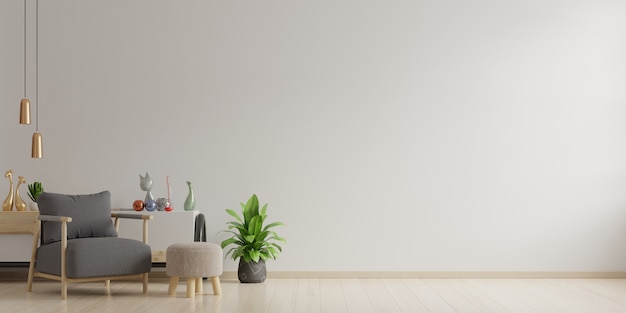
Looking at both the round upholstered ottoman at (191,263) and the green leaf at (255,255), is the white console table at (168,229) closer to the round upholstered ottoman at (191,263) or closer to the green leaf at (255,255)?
the green leaf at (255,255)

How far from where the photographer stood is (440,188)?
7.27 meters

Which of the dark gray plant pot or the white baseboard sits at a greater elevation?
the dark gray plant pot

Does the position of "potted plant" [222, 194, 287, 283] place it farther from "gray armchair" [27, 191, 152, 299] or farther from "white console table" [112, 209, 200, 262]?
"gray armchair" [27, 191, 152, 299]

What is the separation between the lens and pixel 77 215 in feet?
20.2

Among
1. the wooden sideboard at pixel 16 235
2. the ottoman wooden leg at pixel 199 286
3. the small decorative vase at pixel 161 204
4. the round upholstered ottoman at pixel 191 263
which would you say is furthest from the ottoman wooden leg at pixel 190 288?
the wooden sideboard at pixel 16 235

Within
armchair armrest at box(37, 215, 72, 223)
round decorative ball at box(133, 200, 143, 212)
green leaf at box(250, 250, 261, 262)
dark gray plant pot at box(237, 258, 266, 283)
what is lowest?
dark gray plant pot at box(237, 258, 266, 283)

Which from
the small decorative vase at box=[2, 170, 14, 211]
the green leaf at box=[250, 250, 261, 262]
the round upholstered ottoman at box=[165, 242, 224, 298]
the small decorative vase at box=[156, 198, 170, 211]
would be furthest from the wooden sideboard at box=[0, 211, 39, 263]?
the green leaf at box=[250, 250, 261, 262]

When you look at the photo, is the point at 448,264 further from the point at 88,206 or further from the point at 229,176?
the point at 88,206

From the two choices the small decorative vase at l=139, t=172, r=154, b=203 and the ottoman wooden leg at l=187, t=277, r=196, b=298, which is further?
the small decorative vase at l=139, t=172, r=154, b=203

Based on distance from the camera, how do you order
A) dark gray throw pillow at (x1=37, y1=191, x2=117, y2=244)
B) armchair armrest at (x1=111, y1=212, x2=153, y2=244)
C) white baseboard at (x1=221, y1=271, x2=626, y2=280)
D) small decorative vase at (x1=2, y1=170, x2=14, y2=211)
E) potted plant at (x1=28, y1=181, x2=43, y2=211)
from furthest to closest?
white baseboard at (x1=221, y1=271, x2=626, y2=280), potted plant at (x1=28, y1=181, x2=43, y2=211), small decorative vase at (x1=2, y1=170, x2=14, y2=211), armchair armrest at (x1=111, y1=212, x2=153, y2=244), dark gray throw pillow at (x1=37, y1=191, x2=117, y2=244)

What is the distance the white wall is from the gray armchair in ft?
3.38

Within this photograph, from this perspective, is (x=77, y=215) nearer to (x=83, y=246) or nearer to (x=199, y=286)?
(x=83, y=246)

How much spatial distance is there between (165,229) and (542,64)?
3.68 metres

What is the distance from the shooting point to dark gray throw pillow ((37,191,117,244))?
610 centimetres
